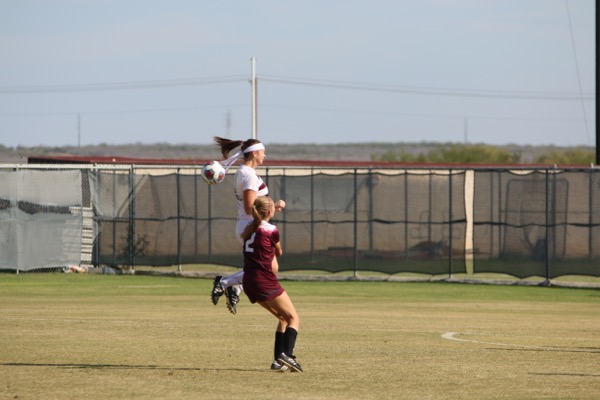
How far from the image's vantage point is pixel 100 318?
59.8 ft

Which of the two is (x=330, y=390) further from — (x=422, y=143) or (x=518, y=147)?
(x=422, y=143)

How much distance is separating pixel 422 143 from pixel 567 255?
6171 inches

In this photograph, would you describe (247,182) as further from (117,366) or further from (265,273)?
(117,366)

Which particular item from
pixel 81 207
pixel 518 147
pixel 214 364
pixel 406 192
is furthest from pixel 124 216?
pixel 518 147

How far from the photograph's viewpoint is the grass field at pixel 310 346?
10.8 metres

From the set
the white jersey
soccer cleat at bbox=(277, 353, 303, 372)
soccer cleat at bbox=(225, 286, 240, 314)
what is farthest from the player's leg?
soccer cleat at bbox=(225, 286, 240, 314)

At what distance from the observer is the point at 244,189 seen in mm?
12234

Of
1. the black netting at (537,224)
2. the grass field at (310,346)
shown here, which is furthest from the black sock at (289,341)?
the black netting at (537,224)

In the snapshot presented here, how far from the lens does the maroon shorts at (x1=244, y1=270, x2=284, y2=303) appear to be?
11.7m

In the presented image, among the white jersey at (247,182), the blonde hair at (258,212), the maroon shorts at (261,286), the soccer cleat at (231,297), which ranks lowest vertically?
the soccer cleat at (231,297)

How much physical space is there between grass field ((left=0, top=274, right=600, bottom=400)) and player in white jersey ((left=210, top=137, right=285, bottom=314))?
77 cm

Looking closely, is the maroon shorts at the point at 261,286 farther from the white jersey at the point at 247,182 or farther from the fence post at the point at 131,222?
the fence post at the point at 131,222

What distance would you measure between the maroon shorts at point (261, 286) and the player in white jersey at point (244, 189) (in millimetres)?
200

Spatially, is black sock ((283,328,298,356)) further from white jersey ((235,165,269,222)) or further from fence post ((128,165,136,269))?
fence post ((128,165,136,269))
